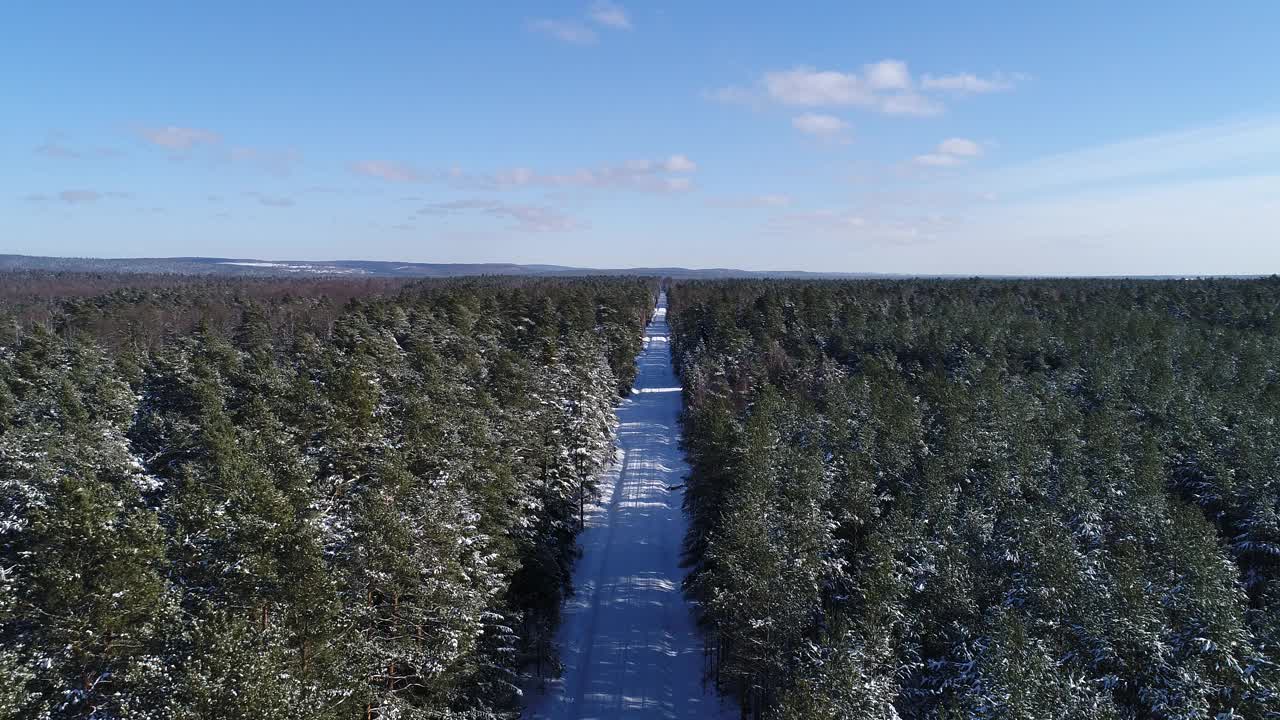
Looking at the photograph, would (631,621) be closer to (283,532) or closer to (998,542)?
(998,542)

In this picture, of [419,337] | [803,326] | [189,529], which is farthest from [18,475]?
[803,326]

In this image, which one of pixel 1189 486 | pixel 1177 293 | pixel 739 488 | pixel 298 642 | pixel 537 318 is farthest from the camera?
pixel 1177 293

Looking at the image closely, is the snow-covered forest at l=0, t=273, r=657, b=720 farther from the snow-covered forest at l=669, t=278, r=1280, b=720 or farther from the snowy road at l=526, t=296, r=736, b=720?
the snow-covered forest at l=669, t=278, r=1280, b=720

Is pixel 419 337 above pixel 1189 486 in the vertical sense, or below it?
above

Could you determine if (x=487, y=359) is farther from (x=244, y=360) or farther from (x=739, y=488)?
(x=739, y=488)

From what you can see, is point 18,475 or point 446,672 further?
point 18,475

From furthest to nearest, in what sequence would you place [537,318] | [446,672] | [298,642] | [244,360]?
[537,318]
[244,360]
[446,672]
[298,642]
